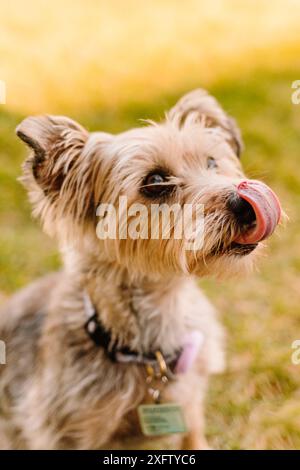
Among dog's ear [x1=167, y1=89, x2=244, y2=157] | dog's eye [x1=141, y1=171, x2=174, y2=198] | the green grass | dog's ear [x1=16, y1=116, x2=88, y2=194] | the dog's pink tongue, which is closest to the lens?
the dog's pink tongue

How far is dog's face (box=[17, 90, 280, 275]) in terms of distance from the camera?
68.2 inches

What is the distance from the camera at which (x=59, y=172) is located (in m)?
1.91

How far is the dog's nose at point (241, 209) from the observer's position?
5.57 ft

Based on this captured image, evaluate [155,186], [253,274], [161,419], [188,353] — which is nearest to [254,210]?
[155,186]

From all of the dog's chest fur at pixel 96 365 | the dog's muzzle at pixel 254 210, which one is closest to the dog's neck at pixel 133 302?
the dog's chest fur at pixel 96 365

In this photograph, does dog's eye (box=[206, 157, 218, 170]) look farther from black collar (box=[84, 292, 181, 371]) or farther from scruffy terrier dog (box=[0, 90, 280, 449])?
black collar (box=[84, 292, 181, 371])

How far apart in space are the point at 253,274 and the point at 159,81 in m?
2.42

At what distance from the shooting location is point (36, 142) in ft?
5.69

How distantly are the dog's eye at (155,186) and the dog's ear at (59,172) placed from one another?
22 centimetres

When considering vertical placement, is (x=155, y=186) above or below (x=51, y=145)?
below

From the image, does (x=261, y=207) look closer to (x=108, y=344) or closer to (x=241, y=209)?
(x=241, y=209)

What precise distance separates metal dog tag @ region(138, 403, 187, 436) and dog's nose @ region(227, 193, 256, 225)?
31.6 inches

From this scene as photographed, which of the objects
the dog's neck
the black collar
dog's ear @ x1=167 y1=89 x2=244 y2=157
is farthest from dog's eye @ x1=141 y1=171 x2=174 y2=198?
the black collar

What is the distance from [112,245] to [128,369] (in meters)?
0.50
